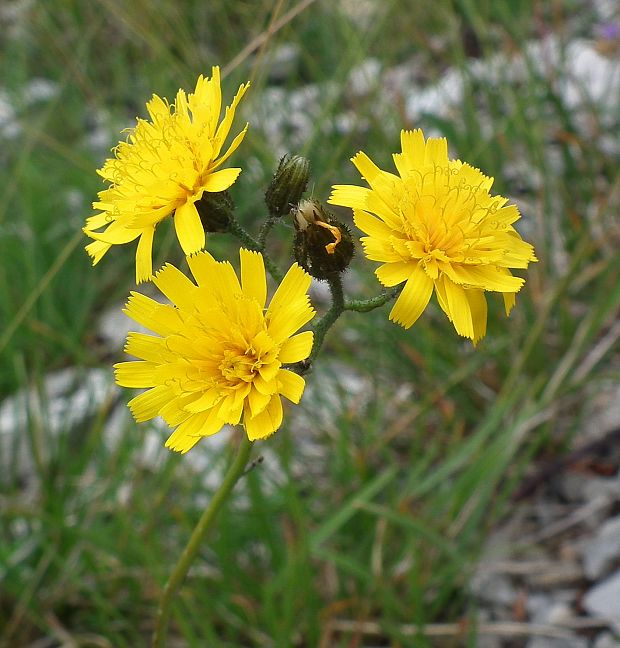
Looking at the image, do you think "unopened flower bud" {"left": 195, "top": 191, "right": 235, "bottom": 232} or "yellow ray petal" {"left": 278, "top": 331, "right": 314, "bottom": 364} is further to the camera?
"unopened flower bud" {"left": 195, "top": 191, "right": 235, "bottom": 232}

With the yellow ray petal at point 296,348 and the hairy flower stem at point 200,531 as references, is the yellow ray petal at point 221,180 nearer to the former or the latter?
the yellow ray petal at point 296,348

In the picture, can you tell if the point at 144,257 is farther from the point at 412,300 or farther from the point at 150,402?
the point at 412,300

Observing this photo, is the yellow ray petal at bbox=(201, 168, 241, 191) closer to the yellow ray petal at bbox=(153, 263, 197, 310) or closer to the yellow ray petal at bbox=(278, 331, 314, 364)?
the yellow ray petal at bbox=(153, 263, 197, 310)

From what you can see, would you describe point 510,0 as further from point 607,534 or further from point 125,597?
point 125,597

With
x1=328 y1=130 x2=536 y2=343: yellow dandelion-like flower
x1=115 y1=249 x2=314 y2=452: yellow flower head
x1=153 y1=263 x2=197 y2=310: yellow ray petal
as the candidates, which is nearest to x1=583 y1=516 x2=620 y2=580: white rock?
x1=328 y1=130 x2=536 y2=343: yellow dandelion-like flower

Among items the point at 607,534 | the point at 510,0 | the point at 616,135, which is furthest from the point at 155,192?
the point at 510,0

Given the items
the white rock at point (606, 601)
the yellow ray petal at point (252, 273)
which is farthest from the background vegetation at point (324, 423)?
the yellow ray petal at point (252, 273)
